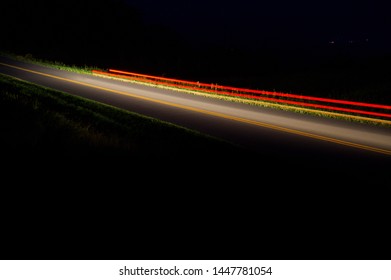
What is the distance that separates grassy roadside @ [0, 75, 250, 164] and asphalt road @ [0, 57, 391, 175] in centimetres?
106

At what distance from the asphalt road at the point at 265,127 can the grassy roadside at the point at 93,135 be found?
1.06 meters

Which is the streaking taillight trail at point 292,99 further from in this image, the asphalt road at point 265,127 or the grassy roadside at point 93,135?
the grassy roadside at point 93,135

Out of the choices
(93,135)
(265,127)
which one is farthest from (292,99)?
(93,135)

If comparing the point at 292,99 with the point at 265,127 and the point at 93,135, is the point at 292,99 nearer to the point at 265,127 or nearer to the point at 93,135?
the point at 265,127

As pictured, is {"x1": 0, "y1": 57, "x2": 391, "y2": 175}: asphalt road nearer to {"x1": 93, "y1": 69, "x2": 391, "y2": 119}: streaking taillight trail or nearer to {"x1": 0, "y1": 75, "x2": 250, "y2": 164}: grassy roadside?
{"x1": 0, "y1": 75, "x2": 250, "y2": 164}: grassy roadside

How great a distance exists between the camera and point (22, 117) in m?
12.0

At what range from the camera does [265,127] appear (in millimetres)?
13930

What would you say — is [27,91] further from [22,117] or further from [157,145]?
[157,145]

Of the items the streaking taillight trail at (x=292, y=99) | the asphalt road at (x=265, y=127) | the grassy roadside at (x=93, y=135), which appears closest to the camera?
the grassy roadside at (x=93, y=135)

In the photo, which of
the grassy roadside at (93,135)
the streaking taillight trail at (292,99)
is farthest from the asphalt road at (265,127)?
the streaking taillight trail at (292,99)

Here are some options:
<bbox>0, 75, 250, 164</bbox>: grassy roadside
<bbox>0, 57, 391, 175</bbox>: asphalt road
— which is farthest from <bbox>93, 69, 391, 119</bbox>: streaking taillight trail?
<bbox>0, 75, 250, 164</bbox>: grassy roadside

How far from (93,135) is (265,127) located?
6.20 meters

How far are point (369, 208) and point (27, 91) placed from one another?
1800 centimetres

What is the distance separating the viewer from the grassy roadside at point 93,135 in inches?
336
